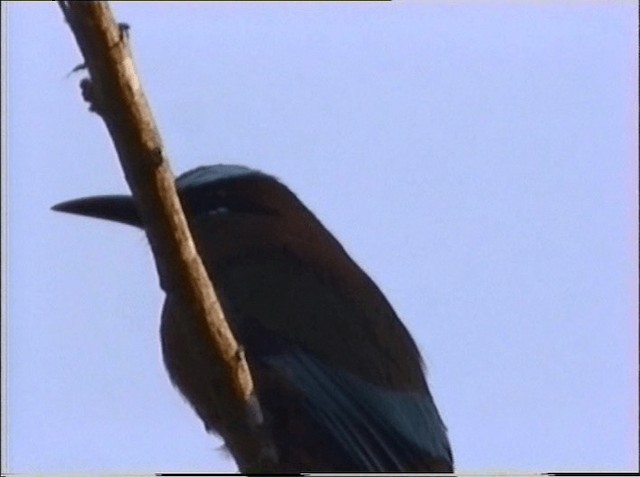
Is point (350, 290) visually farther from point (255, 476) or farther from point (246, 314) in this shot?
point (255, 476)

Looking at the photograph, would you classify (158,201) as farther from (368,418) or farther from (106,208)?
(106,208)

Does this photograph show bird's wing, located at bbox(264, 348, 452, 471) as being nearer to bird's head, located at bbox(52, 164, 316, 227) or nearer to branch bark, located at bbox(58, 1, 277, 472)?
branch bark, located at bbox(58, 1, 277, 472)

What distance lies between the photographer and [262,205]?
15.9 feet

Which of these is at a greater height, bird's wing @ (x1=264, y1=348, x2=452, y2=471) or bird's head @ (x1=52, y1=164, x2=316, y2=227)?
bird's head @ (x1=52, y1=164, x2=316, y2=227)

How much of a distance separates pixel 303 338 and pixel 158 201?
54.3 inches

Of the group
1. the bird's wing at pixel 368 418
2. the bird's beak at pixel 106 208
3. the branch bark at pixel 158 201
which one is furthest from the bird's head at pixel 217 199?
the branch bark at pixel 158 201

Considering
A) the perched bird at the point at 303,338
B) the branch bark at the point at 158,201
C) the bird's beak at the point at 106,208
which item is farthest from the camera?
the bird's beak at the point at 106,208

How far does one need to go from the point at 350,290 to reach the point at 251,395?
1.30m

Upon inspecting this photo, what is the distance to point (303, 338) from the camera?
413 cm

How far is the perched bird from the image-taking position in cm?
385

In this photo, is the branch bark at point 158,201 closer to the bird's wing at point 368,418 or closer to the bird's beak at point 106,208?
the bird's wing at point 368,418

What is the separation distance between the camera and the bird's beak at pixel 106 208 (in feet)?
A: 14.9

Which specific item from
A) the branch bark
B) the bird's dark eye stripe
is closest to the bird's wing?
the branch bark

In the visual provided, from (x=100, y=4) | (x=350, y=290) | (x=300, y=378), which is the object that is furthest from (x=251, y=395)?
(x=350, y=290)
